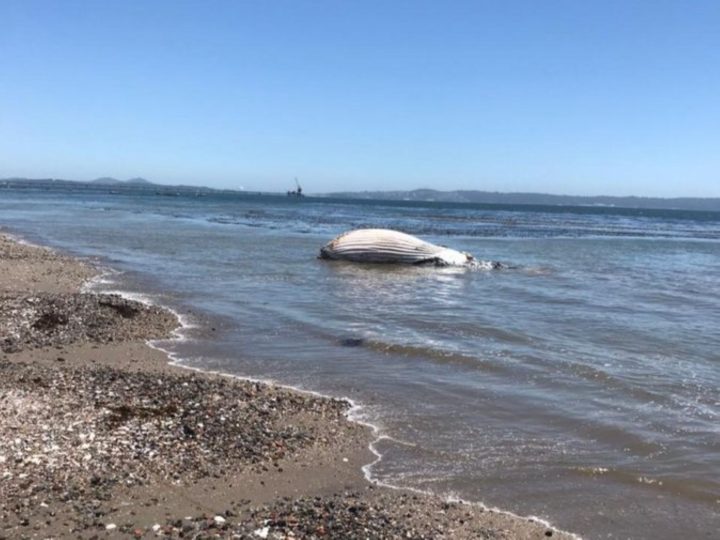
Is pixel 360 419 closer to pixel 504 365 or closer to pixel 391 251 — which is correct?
pixel 504 365

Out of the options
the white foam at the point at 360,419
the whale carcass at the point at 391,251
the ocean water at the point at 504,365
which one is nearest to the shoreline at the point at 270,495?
the white foam at the point at 360,419

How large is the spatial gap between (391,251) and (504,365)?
14.0 m

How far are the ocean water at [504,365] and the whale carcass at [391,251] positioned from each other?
0.78 metres

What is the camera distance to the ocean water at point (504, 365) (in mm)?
6648

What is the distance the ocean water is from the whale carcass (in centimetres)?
78

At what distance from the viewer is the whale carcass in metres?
24.7

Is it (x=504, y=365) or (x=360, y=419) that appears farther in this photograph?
(x=504, y=365)

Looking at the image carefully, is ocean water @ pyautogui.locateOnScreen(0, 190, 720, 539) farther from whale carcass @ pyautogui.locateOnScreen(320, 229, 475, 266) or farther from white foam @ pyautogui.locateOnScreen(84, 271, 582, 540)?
whale carcass @ pyautogui.locateOnScreen(320, 229, 475, 266)

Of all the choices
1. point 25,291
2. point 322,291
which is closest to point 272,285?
point 322,291

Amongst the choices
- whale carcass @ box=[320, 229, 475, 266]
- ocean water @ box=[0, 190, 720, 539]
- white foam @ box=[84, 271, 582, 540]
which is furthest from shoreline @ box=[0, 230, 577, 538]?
whale carcass @ box=[320, 229, 475, 266]

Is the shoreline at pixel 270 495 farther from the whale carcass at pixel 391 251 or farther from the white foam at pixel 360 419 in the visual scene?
the whale carcass at pixel 391 251

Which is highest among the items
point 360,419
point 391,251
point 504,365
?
point 391,251

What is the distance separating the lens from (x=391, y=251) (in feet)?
81.1

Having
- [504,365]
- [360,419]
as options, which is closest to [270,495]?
[360,419]
